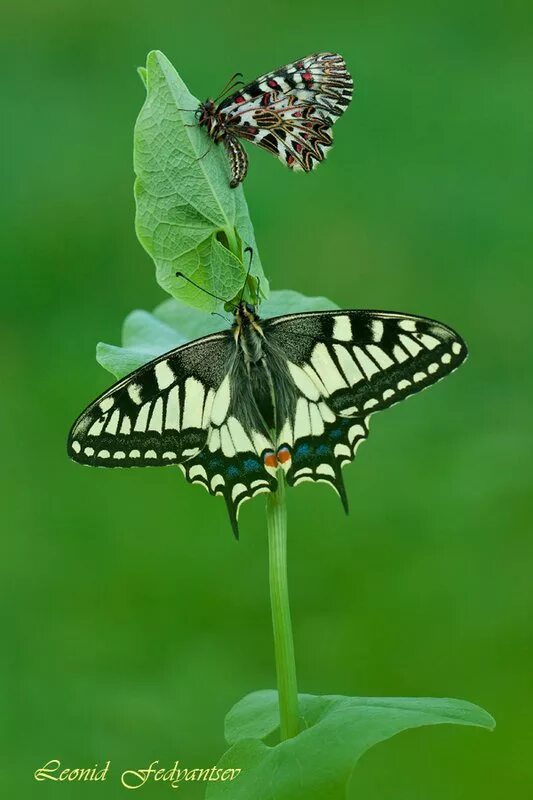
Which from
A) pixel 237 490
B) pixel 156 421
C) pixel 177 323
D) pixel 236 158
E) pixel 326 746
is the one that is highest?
pixel 236 158

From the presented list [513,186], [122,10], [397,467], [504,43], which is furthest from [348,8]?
[397,467]

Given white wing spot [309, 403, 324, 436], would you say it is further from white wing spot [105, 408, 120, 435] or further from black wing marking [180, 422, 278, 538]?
white wing spot [105, 408, 120, 435]

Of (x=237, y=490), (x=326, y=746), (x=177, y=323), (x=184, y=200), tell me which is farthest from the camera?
(x=177, y=323)

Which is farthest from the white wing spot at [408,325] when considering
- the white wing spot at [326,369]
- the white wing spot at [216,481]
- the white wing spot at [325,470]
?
the white wing spot at [216,481]

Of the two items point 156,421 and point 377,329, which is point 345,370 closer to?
point 377,329

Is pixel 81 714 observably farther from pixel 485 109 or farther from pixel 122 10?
pixel 122 10

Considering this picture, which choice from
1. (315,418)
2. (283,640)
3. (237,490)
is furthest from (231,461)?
(283,640)
